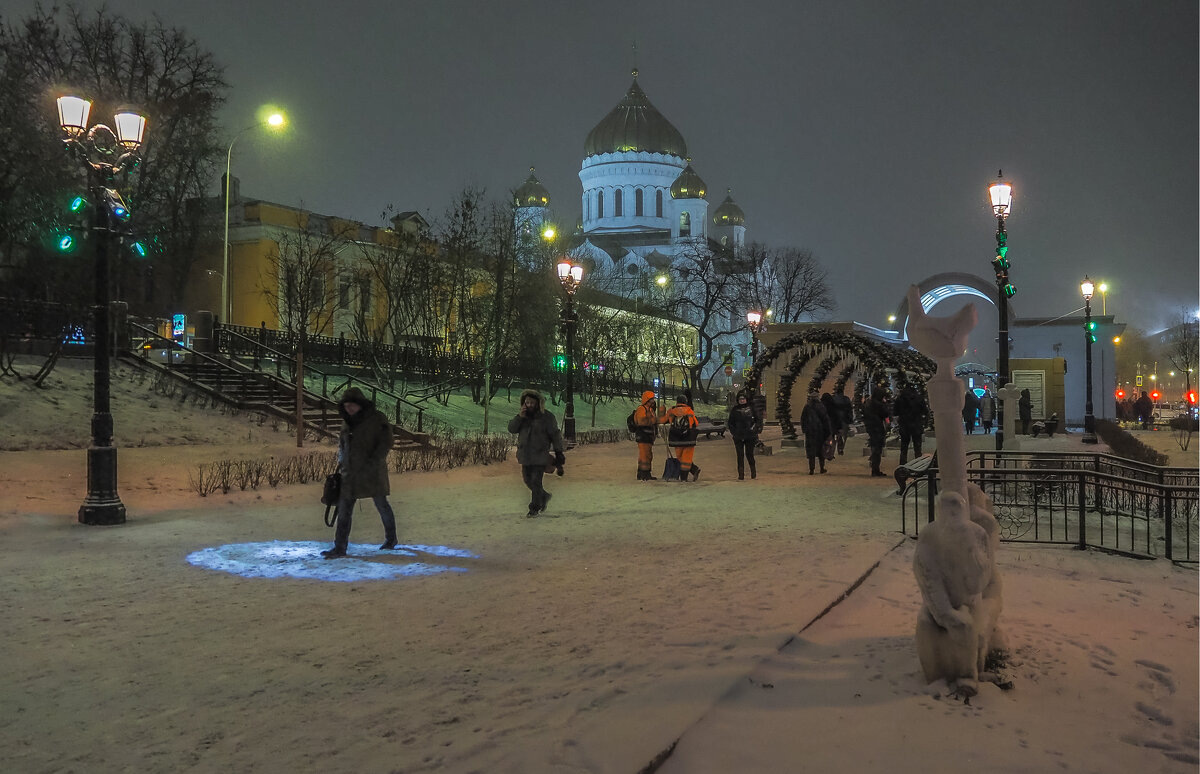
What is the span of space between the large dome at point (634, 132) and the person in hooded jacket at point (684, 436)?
81.1m

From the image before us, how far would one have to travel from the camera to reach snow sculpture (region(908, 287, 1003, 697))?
524 centimetres

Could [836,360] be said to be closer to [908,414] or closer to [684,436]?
[908,414]

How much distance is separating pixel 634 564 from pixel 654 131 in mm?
90712

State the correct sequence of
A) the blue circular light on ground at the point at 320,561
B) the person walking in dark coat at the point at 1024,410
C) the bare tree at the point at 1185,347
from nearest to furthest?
the blue circular light on ground at the point at 320,561
the person walking in dark coat at the point at 1024,410
the bare tree at the point at 1185,347

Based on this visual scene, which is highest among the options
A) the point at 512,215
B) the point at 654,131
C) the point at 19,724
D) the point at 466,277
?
the point at 654,131

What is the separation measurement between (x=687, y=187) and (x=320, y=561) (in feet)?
293

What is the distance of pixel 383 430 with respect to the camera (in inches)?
381

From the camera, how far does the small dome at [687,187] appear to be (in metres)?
95.2

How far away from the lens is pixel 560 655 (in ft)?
19.9

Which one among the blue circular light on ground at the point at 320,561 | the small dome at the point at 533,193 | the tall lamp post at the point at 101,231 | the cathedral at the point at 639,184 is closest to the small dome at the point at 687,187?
Answer: the cathedral at the point at 639,184

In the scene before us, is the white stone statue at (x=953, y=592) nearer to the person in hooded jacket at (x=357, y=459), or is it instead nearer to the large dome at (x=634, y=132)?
the person in hooded jacket at (x=357, y=459)

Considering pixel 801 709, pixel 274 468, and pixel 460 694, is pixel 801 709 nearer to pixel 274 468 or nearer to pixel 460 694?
pixel 460 694

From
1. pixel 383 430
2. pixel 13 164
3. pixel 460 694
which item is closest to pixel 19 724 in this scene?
pixel 460 694

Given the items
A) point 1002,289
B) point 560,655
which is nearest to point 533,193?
point 1002,289
